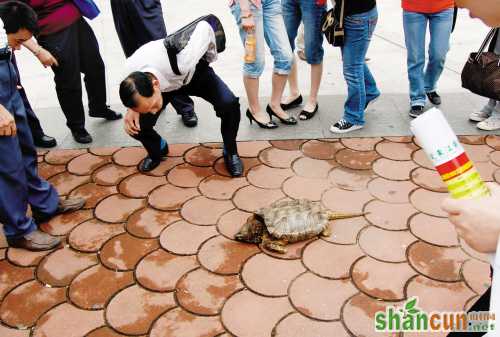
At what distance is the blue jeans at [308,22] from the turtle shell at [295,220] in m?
1.73

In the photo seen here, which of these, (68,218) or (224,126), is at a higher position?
(224,126)

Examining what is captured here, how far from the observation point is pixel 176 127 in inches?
161

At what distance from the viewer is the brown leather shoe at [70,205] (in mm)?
3006

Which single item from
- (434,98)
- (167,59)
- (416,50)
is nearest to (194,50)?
(167,59)

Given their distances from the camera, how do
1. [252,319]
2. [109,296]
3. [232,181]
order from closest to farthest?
[252,319] < [109,296] < [232,181]

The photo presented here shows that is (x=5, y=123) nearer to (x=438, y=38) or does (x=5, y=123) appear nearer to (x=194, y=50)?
(x=194, y=50)

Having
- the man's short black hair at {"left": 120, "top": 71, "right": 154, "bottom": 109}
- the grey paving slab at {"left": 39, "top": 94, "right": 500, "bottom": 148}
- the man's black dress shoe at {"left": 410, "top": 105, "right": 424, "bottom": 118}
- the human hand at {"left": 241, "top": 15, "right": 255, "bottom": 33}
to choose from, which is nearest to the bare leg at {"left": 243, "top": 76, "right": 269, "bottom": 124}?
the grey paving slab at {"left": 39, "top": 94, "right": 500, "bottom": 148}

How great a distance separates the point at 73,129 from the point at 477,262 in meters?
3.39

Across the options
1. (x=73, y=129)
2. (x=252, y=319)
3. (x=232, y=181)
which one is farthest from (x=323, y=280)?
(x=73, y=129)

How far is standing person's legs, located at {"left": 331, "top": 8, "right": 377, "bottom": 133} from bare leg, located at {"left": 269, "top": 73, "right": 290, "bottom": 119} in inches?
20.5

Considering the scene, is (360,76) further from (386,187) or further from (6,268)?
(6,268)

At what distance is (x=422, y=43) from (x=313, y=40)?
974 millimetres

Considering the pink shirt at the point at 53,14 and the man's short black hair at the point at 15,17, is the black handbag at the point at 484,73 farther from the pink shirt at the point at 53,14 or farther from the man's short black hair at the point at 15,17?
the pink shirt at the point at 53,14

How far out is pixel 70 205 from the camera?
302 centimetres
